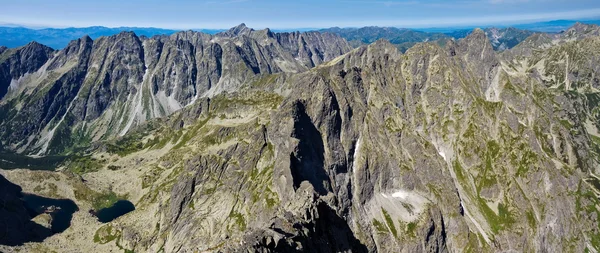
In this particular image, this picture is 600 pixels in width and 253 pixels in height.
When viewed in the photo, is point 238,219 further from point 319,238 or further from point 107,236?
point 319,238

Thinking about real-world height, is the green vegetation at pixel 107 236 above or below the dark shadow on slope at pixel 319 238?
below

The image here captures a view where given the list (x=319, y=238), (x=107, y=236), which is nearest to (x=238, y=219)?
(x=107, y=236)

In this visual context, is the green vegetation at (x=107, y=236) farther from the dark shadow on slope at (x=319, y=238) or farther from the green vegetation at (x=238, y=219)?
the dark shadow on slope at (x=319, y=238)

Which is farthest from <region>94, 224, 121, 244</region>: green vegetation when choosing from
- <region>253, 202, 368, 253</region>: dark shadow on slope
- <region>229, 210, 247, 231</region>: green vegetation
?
<region>253, 202, 368, 253</region>: dark shadow on slope

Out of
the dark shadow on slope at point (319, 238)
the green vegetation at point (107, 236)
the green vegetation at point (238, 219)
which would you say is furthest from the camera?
the green vegetation at point (107, 236)

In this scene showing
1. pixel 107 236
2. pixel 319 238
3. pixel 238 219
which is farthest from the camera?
pixel 107 236

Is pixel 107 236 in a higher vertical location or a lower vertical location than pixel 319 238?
lower

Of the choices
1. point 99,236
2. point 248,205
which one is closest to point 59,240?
point 99,236

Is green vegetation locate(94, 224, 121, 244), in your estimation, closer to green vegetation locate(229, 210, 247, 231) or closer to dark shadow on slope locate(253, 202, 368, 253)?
green vegetation locate(229, 210, 247, 231)

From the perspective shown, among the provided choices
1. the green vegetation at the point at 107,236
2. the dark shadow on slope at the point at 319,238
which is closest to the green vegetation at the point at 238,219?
the green vegetation at the point at 107,236

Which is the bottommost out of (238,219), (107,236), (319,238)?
(107,236)

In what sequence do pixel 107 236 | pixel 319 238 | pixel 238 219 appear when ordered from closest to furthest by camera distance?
pixel 319 238 → pixel 238 219 → pixel 107 236
